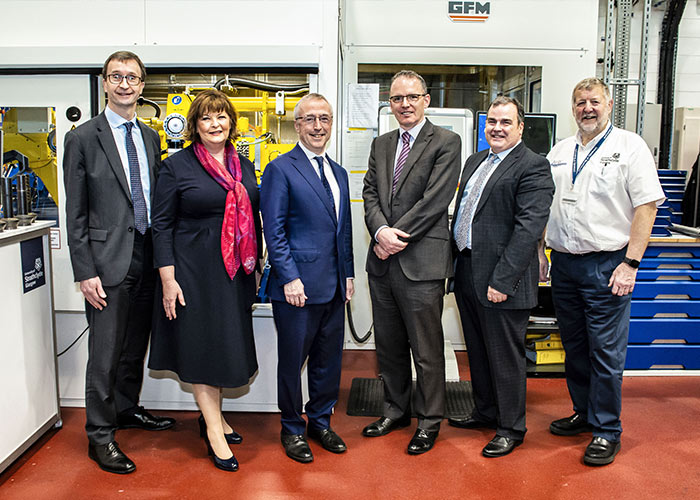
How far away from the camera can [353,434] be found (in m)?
2.91

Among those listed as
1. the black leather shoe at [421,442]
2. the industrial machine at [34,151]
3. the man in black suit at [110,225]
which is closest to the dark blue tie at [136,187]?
the man in black suit at [110,225]

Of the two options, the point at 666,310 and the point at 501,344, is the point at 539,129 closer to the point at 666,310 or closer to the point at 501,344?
the point at 666,310

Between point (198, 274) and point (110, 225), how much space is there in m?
0.46

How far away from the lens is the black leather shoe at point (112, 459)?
249cm

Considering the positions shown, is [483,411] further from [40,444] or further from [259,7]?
[259,7]

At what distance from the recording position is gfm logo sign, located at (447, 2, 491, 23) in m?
4.20

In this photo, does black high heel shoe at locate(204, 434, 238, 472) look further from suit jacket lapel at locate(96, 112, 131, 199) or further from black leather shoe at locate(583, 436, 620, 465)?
black leather shoe at locate(583, 436, 620, 465)

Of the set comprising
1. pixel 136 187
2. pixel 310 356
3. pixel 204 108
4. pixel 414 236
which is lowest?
pixel 310 356

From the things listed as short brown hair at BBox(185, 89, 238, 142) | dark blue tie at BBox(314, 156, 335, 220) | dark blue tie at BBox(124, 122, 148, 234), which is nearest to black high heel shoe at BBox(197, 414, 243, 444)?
dark blue tie at BBox(124, 122, 148, 234)

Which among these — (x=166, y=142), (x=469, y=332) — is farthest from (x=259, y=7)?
(x=469, y=332)

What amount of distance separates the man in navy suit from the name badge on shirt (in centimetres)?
105

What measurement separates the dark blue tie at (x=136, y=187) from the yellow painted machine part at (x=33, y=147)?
0.96m

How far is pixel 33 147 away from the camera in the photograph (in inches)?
127

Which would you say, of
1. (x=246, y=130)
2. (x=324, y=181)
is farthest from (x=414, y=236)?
(x=246, y=130)
